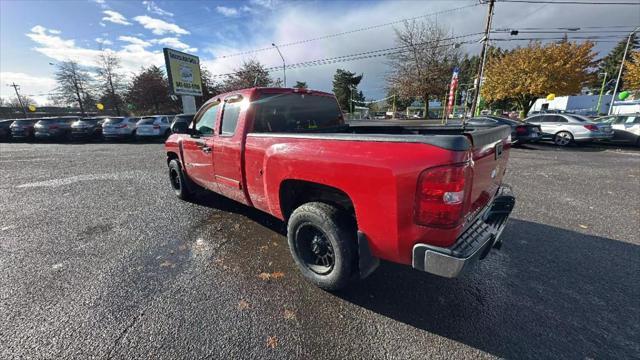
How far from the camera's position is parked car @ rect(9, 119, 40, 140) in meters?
18.3

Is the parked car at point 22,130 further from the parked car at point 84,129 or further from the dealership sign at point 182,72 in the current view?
the dealership sign at point 182,72

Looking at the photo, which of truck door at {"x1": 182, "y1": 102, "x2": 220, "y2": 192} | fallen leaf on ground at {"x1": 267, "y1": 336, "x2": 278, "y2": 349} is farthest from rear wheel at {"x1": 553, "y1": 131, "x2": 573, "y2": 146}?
fallen leaf on ground at {"x1": 267, "y1": 336, "x2": 278, "y2": 349}

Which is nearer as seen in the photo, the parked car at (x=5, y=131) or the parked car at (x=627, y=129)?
the parked car at (x=627, y=129)

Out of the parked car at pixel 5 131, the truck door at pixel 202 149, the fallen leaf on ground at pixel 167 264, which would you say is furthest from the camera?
the parked car at pixel 5 131

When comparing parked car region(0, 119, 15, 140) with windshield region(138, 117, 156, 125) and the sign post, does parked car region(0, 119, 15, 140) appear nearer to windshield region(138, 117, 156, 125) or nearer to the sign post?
windshield region(138, 117, 156, 125)

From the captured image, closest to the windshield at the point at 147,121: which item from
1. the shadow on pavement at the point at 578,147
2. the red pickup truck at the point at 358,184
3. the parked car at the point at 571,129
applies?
the red pickup truck at the point at 358,184

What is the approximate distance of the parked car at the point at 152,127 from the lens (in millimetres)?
16719

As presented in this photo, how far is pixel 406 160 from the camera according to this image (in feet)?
5.62

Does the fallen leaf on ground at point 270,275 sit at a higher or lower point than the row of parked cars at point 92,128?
A: lower

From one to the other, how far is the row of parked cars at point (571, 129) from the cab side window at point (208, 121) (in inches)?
426

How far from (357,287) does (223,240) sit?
1.97m

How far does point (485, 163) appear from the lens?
82.4 inches

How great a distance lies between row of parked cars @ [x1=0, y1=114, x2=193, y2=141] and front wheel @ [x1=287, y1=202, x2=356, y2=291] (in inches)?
670

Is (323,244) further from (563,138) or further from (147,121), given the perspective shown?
(147,121)
